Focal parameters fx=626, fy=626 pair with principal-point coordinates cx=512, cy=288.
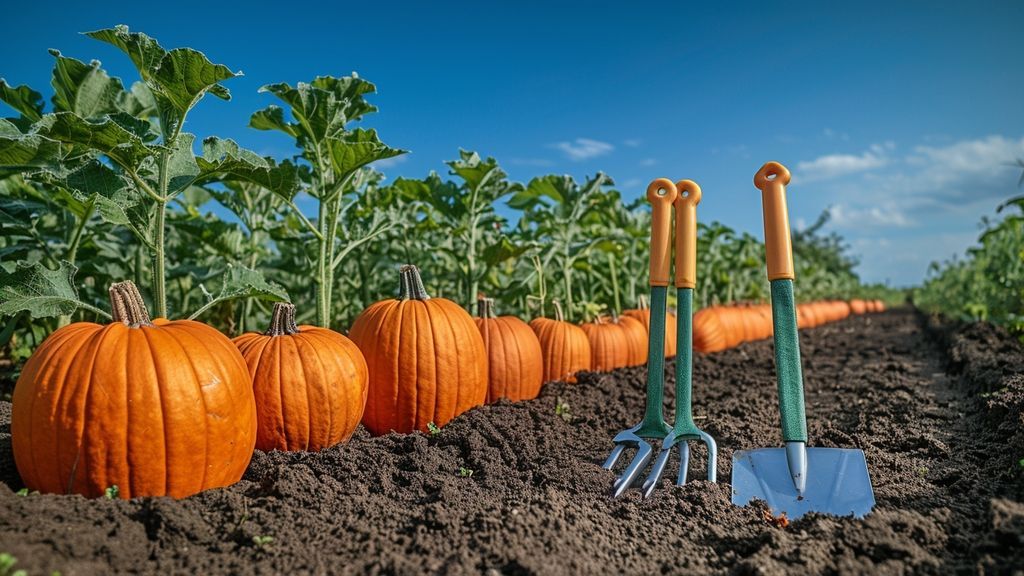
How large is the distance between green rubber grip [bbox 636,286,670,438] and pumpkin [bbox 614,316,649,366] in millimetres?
2680

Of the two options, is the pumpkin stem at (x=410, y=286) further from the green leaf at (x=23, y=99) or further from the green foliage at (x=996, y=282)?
the green foliage at (x=996, y=282)

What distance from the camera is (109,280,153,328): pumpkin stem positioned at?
2.16 metres

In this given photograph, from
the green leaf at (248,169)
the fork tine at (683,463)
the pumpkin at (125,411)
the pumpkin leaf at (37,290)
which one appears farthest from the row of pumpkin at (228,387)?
the fork tine at (683,463)

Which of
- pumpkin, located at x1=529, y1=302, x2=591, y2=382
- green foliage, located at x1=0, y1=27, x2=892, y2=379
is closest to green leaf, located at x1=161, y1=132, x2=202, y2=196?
green foliage, located at x1=0, y1=27, x2=892, y2=379

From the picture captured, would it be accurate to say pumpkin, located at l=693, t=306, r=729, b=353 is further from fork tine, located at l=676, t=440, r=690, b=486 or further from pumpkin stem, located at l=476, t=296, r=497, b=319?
fork tine, located at l=676, t=440, r=690, b=486

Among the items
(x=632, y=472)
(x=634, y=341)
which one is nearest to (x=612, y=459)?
(x=632, y=472)

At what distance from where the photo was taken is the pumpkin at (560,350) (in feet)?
15.0

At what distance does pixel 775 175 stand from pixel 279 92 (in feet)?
7.41

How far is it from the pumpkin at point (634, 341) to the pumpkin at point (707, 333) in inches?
75.2

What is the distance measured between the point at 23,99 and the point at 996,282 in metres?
9.95

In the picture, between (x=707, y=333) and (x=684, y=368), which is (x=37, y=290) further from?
(x=707, y=333)

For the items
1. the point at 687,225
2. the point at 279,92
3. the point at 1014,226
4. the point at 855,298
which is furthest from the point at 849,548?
the point at 855,298

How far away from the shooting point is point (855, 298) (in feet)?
89.9

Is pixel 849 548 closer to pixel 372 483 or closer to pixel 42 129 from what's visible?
pixel 372 483
